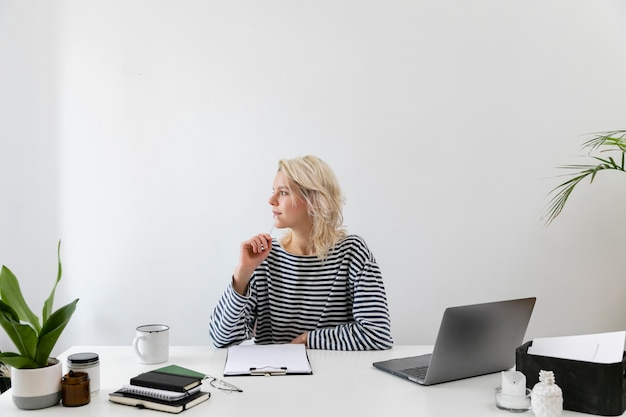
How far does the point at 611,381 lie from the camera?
1.28 metres

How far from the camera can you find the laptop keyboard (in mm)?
1525

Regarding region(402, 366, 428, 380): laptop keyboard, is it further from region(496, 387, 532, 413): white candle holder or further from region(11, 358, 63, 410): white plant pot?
region(11, 358, 63, 410): white plant pot

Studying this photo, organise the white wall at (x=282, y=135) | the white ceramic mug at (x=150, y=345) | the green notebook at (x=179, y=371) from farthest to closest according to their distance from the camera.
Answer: the white wall at (x=282, y=135)
the white ceramic mug at (x=150, y=345)
the green notebook at (x=179, y=371)

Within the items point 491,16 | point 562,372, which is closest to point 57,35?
point 491,16

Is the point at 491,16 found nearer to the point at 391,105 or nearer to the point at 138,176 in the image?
the point at 391,105

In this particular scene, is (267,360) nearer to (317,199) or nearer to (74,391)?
(74,391)

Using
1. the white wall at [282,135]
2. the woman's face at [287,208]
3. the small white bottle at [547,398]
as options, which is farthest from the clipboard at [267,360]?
the white wall at [282,135]

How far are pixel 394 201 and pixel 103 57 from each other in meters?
1.38

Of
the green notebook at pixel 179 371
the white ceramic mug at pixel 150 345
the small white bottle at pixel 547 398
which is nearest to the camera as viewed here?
the small white bottle at pixel 547 398

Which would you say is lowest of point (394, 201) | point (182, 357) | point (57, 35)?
point (182, 357)

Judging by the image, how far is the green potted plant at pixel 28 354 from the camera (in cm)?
135

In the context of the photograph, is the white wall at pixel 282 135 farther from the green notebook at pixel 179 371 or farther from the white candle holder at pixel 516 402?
the white candle holder at pixel 516 402

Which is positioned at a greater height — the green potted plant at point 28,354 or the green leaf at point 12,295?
the green leaf at point 12,295

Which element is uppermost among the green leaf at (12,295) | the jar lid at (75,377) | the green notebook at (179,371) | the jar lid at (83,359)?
the green leaf at (12,295)
